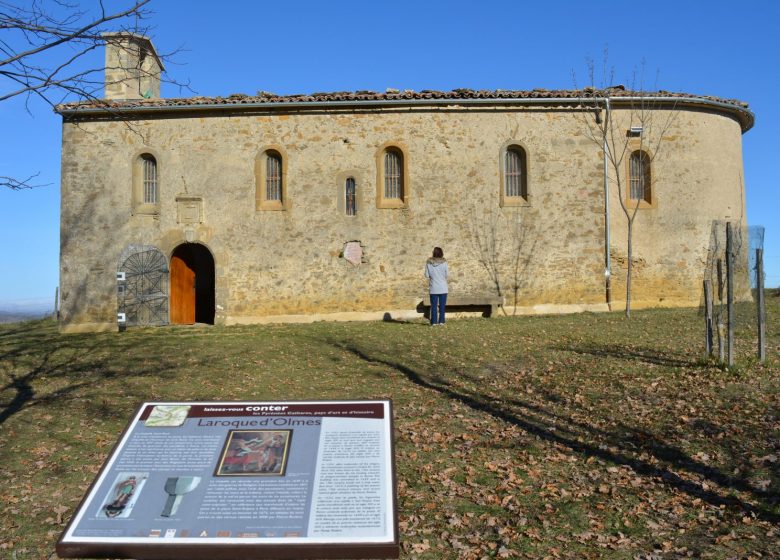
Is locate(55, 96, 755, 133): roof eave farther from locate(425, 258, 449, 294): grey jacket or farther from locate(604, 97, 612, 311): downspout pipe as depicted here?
locate(425, 258, 449, 294): grey jacket

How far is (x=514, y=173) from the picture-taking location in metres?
16.4

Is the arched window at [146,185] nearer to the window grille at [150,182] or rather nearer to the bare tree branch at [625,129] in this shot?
the window grille at [150,182]

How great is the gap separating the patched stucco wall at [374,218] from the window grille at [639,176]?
306 millimetres

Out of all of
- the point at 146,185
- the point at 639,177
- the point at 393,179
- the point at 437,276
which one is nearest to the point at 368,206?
the point at 393,179

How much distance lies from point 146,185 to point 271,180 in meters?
3.40

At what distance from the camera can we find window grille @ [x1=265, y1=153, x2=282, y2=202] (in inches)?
650

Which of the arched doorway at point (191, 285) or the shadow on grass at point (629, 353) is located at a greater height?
the arched doorway at point (191, 285)

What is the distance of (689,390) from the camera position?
25.2 ft

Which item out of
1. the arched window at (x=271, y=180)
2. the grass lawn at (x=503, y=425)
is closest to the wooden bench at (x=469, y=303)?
the grass lawn at (x=503, y=425)

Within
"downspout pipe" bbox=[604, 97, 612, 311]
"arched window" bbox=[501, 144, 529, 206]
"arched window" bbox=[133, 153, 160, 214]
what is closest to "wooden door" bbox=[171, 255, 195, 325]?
→ "arched window" bbox=[133, 153, 160, 214]

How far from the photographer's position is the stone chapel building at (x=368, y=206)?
16.1 m

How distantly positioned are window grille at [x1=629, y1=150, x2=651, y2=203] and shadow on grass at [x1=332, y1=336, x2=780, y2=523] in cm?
1075

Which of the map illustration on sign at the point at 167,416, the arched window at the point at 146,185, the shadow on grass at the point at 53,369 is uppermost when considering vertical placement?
the arched window at the point at 146,185

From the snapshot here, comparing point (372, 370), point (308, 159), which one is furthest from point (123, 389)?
point (308, 159)
